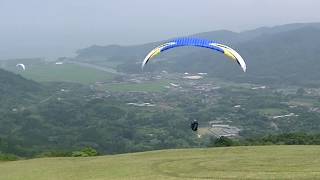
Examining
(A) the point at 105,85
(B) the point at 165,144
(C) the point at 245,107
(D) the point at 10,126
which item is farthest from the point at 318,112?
(A) the point at 105,85

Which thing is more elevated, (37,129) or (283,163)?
(283,163)

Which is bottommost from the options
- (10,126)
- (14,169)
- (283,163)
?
(10,126)

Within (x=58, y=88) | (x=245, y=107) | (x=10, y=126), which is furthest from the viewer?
(x=58, y=88)

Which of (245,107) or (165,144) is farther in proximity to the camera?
(245,107)

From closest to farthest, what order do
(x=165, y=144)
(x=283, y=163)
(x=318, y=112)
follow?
(x=283, y=163), (x=165, y=144), (x=318, y=112)

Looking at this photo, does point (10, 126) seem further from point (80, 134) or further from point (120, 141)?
point (120, 141)

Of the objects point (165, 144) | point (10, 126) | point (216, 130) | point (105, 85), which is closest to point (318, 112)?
point (216, 130)
